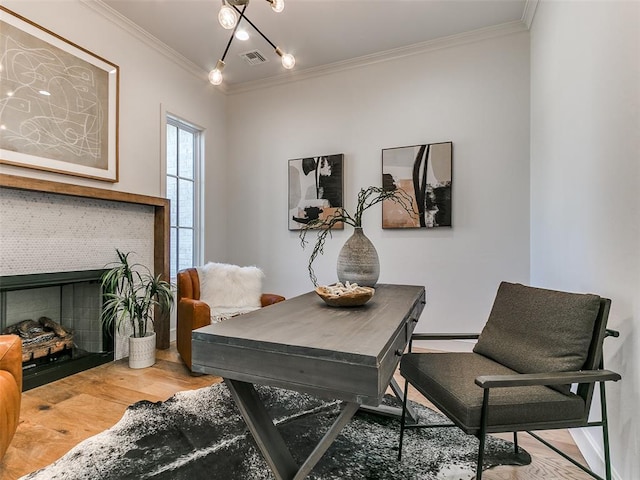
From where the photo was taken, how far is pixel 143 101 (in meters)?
3.25

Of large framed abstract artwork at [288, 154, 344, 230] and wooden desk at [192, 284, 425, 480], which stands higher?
large framed abstract artwork at [288, 154, 344, 230]

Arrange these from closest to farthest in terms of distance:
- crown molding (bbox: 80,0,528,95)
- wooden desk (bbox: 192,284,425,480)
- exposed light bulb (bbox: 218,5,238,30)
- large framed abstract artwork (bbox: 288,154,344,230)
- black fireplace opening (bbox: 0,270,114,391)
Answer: wooden desk (bbox: 192,284,425,480) → exposed light bulb (bbox: 218,5,238,30) → black fireplace opening (bbox: 0,270,114,391) → crown molding (bbox: 80,0,528,95) → large framed abstract artwork (bbox: 288,154,344,230)

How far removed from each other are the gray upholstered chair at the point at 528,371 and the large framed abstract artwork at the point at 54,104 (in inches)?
110

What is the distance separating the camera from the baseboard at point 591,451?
1.50 metres

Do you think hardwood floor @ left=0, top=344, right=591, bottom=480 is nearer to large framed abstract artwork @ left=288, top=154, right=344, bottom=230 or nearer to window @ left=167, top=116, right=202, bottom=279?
window @ left=167, top=116, right=202, bottom=279

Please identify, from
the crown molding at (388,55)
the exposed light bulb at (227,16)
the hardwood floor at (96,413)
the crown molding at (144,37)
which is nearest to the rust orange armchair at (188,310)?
the hardwood floor at (96,413)

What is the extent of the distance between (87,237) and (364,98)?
117 inches

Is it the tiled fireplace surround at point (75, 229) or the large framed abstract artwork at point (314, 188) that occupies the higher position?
the large framed abstract artwork at point (314, 188)

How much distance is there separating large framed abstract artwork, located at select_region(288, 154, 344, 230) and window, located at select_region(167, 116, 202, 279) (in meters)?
1.15

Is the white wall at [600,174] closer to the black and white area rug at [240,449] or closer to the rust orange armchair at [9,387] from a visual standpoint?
the black and white area rug at [240,449]

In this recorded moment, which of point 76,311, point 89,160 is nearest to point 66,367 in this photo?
point 76,311

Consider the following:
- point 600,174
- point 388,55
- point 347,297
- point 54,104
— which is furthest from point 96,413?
point 388,55

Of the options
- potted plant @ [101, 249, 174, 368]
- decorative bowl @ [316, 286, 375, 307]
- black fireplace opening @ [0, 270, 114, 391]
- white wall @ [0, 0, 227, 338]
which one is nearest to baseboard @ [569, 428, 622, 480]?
decorative bowl @ [316, 286, 375, 307]

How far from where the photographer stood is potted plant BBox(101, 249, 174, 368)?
278cm
